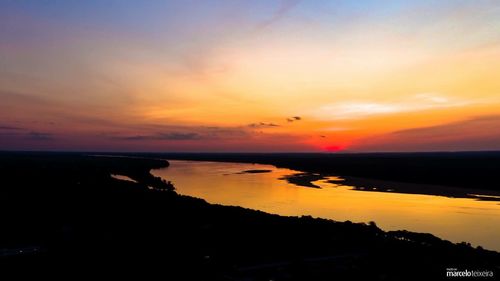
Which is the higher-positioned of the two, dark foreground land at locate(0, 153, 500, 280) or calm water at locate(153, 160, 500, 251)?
dark foreground land at locate(0, 153, 500, 280)

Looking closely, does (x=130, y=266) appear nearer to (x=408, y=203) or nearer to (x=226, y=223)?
(x=226, y=223)

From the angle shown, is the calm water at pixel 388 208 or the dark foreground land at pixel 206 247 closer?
the dark foreground land at pixel 206 247

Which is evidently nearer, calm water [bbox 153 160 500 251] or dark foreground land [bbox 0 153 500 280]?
dark foreground land [bbox 0 153 500 280]

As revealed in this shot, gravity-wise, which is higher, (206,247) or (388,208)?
(206,247)

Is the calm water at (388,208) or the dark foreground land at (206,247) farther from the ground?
the dark foreground land at (206,247)

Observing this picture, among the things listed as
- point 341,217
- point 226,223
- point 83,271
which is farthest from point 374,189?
point 83,271

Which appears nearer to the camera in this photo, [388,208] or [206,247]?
[206,247]

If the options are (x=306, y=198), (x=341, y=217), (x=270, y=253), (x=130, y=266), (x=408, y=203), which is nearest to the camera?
(x=130, y=266)

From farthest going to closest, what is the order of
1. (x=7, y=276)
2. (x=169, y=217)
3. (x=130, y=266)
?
(x=169, y=217) → (x=130, y=266) → (x=7, y=276)
